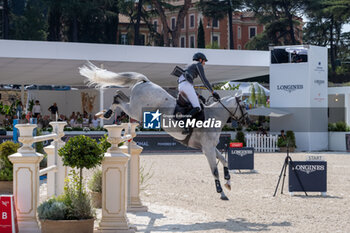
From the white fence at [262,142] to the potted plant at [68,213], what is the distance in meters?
22.2

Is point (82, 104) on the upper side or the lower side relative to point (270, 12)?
lower

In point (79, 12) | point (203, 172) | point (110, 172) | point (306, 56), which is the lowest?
point (203, 172)

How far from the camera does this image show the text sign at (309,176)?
40.1ft

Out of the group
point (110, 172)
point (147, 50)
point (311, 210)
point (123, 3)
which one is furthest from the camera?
point (123, 3)

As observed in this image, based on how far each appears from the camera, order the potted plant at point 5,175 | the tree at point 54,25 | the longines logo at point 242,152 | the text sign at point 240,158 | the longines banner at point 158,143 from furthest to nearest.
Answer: the tree at point 54,25 < the longines banner at point 158,143 < the longines logo at point 242,152 < the text sign at point 240,158 < the potted plant at point 5,175

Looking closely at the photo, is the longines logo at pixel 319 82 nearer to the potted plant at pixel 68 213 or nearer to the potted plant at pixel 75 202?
the potted plant at pixel 75 202

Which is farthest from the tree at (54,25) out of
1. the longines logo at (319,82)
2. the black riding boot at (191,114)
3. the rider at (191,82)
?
the black riding boot at (191,114)

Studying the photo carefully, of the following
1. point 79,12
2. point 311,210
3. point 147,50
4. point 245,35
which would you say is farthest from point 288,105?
point 245,35

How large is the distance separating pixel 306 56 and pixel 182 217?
21.1m

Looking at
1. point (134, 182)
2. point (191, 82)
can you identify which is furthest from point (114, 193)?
point (191, 82)

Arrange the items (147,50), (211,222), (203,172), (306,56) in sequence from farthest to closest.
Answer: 1. (306,56)
2. (147,50)
3. (203,172)
4. (211,222)

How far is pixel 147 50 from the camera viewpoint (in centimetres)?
2692

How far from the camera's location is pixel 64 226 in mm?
6965

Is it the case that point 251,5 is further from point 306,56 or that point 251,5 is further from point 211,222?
point 211,222
